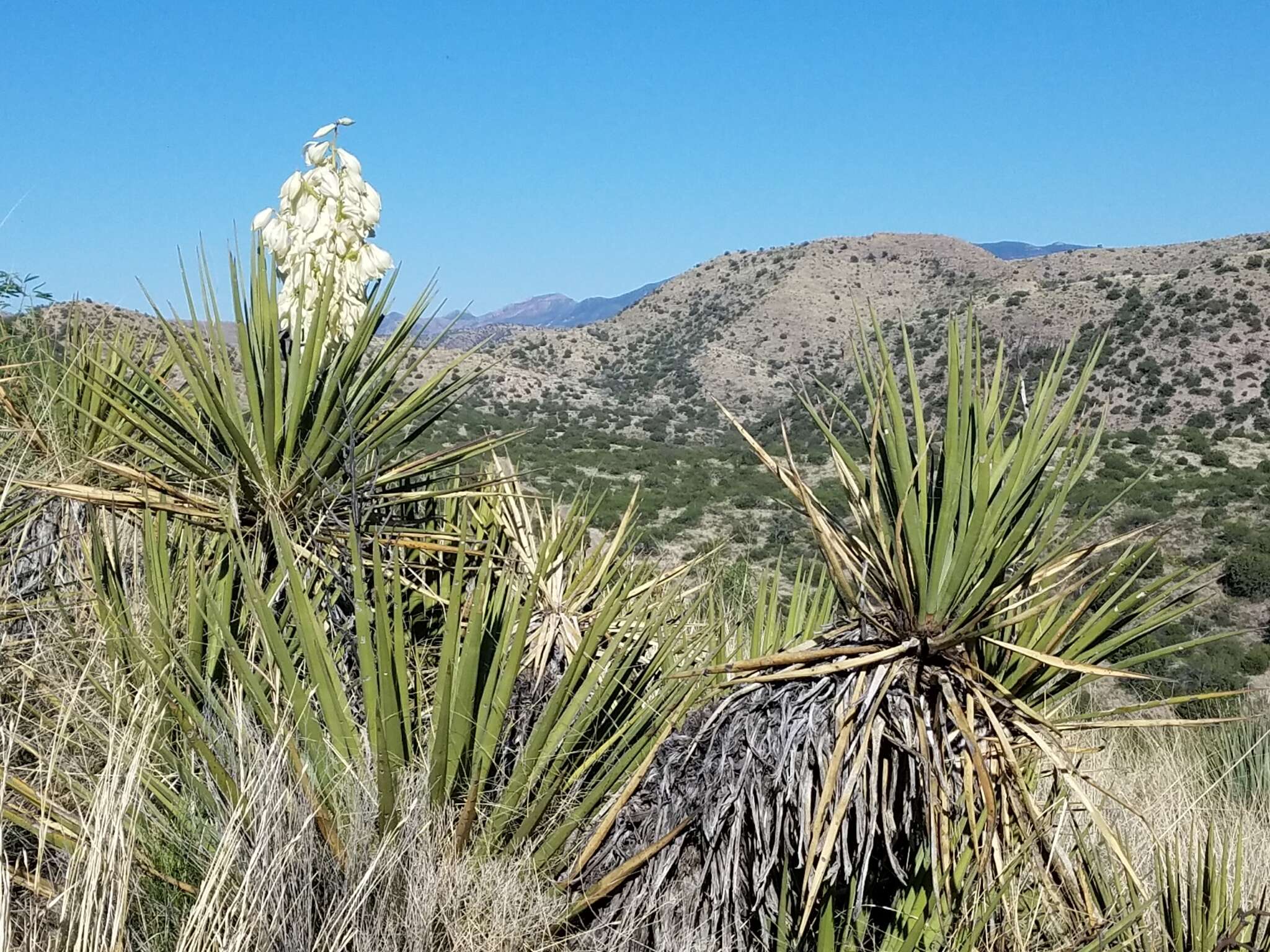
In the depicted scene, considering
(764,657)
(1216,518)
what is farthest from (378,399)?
(1216,518)

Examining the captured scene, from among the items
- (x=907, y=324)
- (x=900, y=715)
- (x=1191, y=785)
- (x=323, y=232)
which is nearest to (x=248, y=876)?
(x=900, y=715)

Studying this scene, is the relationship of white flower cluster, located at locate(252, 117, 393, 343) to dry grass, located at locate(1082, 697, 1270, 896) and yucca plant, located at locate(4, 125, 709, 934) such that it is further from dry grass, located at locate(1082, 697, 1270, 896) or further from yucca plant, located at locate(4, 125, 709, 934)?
dry grass, located at locate(1082, 697, 1270, 896)

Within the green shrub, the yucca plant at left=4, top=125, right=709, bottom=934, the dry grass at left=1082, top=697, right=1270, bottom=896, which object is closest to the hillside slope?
the green shrub

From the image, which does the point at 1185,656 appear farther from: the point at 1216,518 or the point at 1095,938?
the point at 1095,938

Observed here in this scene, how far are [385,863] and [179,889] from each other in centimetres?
45

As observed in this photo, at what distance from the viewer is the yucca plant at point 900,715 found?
2.66 meters

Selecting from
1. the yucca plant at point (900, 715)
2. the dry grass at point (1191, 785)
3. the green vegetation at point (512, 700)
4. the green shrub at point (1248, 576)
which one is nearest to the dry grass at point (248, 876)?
the green vegetation at point (512, 700)

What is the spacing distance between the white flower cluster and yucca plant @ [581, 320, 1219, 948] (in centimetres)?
170

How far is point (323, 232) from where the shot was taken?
375 centimetres

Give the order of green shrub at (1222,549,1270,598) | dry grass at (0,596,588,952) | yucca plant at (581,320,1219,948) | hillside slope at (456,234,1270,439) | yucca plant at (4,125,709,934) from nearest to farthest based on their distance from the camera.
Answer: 1. dry grass at (0,596,588,952)
2. yucca plant at (4,125,709,934)
3. yucca plant at (581,320,1219,948)
4. green shrub at (1222,549,1270,598)
5. hillside slope at (456,234,1270,439)

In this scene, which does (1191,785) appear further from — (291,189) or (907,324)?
(907,324)

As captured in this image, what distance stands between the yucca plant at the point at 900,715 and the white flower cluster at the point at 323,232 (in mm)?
1704

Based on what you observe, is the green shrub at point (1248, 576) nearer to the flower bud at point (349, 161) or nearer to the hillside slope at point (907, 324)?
the hillside slope at point (907, 324)

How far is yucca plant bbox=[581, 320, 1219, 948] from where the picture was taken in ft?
8.74
